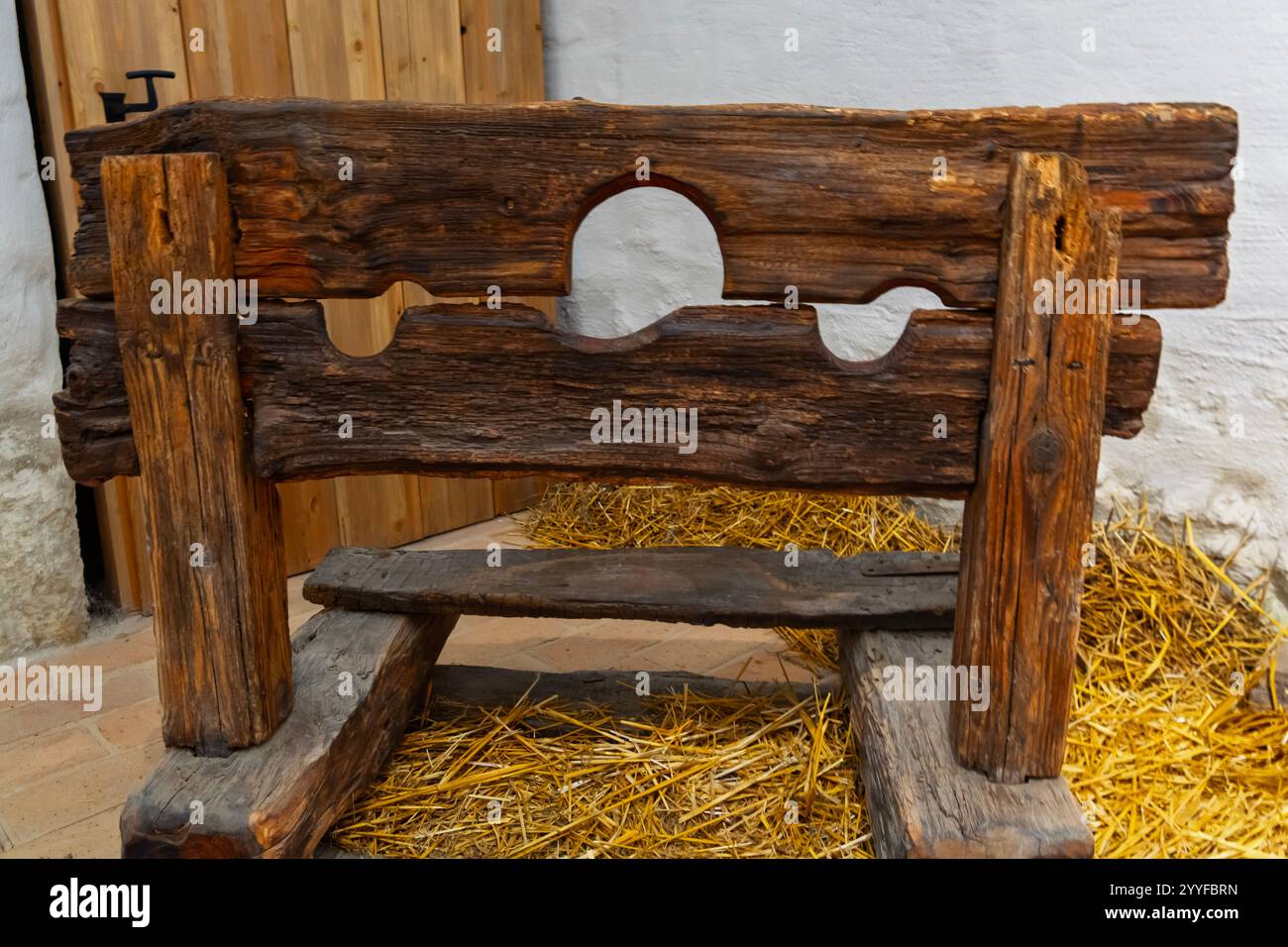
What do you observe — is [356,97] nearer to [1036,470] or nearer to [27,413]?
[27,413]

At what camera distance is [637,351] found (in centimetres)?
187

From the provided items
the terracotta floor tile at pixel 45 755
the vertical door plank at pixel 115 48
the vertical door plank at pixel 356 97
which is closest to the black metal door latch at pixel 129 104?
the vertical door plank at pixel 115 48

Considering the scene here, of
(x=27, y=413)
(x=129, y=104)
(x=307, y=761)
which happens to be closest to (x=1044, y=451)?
(x=307, y=761)

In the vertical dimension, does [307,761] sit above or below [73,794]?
above

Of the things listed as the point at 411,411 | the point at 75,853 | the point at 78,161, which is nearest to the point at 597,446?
the point at 411,411

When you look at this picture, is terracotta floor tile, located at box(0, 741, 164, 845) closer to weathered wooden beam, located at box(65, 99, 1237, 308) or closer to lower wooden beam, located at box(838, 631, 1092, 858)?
weathered wooden beam, located at box(65, 99, 1237, 308)

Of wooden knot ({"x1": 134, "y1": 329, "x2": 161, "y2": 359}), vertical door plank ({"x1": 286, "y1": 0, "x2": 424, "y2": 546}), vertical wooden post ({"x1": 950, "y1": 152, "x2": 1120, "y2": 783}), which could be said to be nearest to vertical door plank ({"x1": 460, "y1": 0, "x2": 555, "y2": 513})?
vertical door plank ({"x1": 286, "y1": 0, "x2": 424, "y2": 546})

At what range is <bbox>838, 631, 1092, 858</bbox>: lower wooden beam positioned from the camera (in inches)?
69.1

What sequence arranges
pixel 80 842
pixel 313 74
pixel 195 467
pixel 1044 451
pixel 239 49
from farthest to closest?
pixel 313 74, pixel 239 49, pixel 80 842, pixel 195 467, pixel 1044 451

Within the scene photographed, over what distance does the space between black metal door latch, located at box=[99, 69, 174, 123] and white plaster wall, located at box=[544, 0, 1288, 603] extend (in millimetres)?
1720

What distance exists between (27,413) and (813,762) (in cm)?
230

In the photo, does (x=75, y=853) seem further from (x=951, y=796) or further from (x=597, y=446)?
(x=951, y=796)

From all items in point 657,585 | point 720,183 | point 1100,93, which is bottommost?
point 657,585

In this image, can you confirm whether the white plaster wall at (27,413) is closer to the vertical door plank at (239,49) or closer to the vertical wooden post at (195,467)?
the vertical door plank at (239,49)
